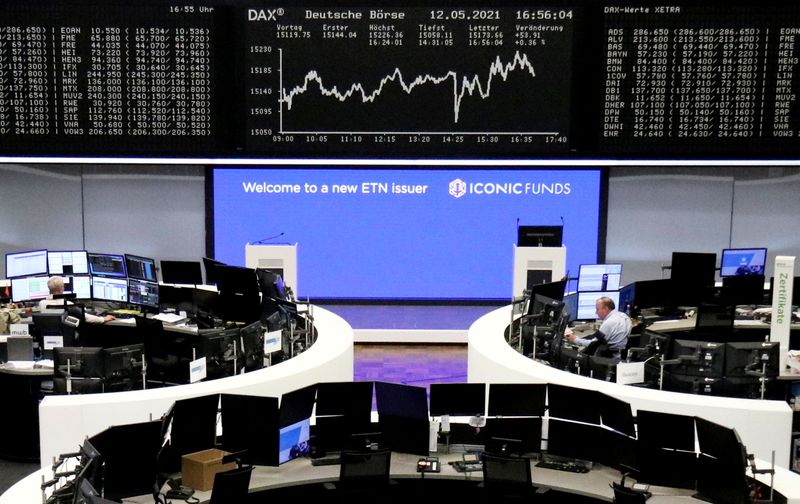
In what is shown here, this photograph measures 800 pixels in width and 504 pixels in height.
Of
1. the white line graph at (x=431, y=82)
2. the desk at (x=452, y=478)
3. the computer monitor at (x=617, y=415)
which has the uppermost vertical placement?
the white line graph at (x=431, y=82)

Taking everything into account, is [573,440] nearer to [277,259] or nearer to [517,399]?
[517,399]

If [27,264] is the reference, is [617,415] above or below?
below

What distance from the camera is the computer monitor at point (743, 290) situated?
10289 mm

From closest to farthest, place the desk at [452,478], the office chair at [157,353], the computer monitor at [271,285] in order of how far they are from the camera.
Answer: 1. the desk at [452,478]
2. the office chair at [157,353]
3. the computer monitor at [271,285]

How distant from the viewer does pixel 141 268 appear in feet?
32.3

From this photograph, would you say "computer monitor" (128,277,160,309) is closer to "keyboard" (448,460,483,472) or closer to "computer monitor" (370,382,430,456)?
"computer monitor" (370,382,430,456)

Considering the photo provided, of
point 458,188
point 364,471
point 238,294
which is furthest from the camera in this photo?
point 458,188

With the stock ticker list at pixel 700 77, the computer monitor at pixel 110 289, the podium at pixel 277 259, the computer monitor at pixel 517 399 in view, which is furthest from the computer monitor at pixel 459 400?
the stock ticker list at pixel 700 77

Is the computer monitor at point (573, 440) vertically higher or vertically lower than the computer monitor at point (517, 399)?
lower

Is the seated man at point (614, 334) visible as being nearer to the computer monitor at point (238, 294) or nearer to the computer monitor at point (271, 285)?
the computer monitor at point (271, 285)

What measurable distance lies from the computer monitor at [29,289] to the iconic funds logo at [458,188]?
5.00 metres

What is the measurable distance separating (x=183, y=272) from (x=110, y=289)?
775mm

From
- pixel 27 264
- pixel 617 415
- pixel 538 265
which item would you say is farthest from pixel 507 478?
pixel 27 264

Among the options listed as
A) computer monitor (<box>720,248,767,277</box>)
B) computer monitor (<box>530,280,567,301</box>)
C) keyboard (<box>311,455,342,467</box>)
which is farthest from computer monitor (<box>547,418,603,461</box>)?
computer monitor (<box>720,248,767,277</box>)
